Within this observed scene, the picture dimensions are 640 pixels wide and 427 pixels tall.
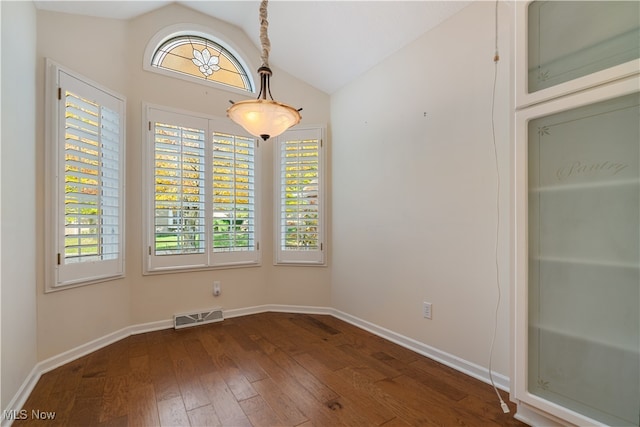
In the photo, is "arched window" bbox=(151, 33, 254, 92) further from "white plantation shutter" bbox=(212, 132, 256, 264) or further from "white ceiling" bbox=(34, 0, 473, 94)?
"white plantation shutter" bbox=(212, 132, 256, 264)

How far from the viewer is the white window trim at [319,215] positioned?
344 cm

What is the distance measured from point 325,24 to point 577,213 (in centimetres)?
253

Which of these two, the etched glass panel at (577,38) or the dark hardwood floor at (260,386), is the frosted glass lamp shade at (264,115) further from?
the dark hardwood floor at (260,386)

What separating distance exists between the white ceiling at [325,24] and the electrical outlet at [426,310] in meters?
2.32

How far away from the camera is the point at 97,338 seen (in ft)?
8.20

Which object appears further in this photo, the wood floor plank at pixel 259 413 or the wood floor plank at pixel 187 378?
the wood floor plank at pixel 187 378

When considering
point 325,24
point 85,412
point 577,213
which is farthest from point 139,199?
point 577,213

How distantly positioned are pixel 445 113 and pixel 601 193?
1.19 m

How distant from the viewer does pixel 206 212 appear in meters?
3.14

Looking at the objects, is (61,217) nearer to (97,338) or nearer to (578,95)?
(97,338)

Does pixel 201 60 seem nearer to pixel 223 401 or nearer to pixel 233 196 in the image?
pixel 233 196

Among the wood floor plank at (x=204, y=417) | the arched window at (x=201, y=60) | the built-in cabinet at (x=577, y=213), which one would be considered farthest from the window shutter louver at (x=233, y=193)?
the built-in cabinet at (x=577, y=213)

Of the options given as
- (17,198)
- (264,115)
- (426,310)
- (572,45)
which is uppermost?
(572,45)

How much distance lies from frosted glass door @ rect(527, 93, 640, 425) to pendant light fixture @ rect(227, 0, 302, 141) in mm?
1445
